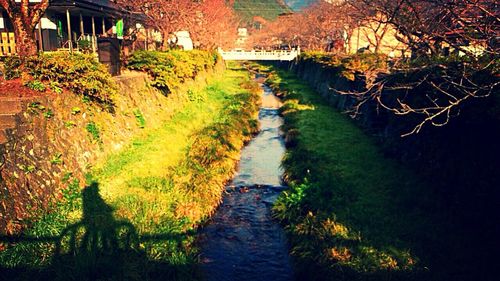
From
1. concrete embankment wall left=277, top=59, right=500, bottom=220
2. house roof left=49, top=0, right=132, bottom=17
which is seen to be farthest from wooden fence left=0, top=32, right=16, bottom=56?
concrete embankment wall left=277, top=59, right=500, bottom=220

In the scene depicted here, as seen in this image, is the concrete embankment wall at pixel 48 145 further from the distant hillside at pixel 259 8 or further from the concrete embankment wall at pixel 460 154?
the distant hillside at pixel 259 8

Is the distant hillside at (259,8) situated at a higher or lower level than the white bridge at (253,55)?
higher

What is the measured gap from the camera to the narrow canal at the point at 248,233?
8.27m

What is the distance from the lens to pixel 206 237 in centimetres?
959

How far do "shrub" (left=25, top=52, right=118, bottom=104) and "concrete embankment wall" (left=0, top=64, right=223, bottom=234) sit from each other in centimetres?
36

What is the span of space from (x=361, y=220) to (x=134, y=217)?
5868 millimetres

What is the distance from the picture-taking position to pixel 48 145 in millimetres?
9070

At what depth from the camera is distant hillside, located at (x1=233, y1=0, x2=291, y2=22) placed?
122 meters

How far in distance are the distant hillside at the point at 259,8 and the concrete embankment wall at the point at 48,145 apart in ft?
360

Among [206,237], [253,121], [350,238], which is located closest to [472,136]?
[350,238]

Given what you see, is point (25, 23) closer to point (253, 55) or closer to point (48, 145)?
point (48, 145)

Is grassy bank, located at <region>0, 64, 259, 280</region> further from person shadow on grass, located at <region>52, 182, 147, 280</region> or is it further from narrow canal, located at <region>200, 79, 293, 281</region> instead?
narrow canal, located at <region>200, 79, 293, 281</region>

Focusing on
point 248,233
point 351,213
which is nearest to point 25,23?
point 248,233

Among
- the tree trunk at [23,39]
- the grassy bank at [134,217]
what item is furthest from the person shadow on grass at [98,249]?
the tree trunk at [23,39]
